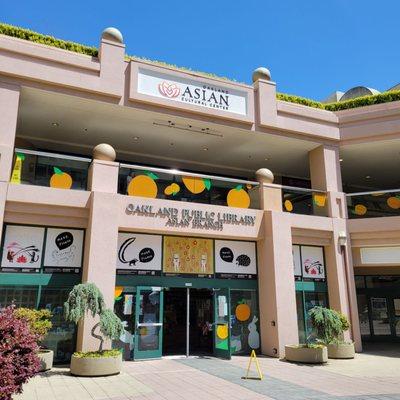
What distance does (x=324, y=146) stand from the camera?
18.3 m

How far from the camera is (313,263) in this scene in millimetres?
17250

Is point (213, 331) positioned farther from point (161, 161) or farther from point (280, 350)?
point (161, 161)

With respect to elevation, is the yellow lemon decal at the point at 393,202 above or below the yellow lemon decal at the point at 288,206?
above

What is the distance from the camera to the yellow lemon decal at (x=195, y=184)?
1526 cm

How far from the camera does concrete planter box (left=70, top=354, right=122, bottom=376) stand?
10.7 meters

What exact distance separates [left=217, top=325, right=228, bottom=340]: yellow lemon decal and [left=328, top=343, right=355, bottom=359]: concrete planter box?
12.8 feet

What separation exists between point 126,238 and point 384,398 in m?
9.14

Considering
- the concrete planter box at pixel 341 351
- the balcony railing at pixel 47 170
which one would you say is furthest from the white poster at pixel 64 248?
the concrete planter box at pixel 341 351

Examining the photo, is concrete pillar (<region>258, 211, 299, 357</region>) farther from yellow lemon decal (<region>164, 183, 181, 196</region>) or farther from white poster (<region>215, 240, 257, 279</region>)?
yellow lemon decal (<region>164, 183, 181, 196</region>)

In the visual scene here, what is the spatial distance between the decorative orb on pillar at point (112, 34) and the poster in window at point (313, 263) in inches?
438

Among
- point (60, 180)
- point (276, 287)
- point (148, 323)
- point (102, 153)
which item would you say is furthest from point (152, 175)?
point (276, 287)

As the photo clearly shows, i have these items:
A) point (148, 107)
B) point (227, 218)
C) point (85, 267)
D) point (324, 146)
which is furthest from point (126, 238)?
point (324, 146)

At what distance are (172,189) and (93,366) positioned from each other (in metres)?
6.65

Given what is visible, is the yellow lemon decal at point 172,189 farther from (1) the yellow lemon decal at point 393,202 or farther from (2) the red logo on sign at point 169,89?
(1) the yellow lemon decal at point 393,202
